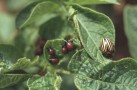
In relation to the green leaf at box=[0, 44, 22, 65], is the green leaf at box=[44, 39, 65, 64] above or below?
above

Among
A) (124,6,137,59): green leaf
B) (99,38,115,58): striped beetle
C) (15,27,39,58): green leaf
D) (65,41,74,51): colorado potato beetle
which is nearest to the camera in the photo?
(99,38,115,58): striped beetle

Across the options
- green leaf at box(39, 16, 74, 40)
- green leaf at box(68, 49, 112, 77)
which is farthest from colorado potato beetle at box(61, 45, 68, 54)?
green leaf at box(39, 16, 74, 40)

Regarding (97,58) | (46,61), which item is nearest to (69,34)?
(46,61)

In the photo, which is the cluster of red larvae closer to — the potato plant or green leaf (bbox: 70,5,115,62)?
the potato plant

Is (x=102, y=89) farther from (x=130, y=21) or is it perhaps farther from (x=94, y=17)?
(x=130, y=21)

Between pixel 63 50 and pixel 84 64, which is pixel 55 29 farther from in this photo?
pixel 84 64

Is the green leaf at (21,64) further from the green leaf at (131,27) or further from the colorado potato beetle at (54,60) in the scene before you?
the green leaf at (131,27)
